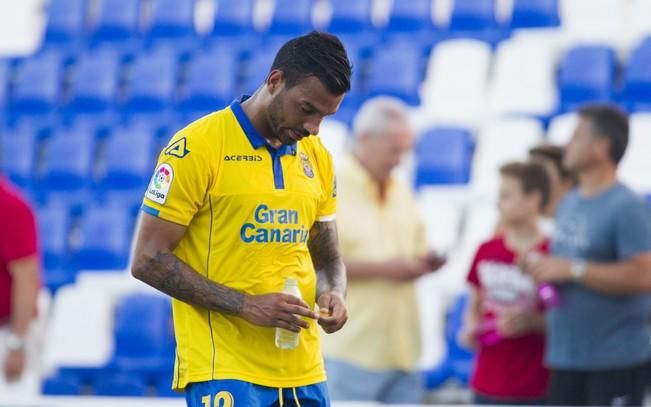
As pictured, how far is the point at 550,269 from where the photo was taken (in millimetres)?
5375

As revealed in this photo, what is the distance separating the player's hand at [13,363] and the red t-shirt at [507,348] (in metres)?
2.20

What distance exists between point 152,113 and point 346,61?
6852 mm

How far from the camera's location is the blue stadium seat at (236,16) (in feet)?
34.3

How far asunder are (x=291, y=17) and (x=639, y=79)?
10.2ft

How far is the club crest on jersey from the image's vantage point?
3588 mm

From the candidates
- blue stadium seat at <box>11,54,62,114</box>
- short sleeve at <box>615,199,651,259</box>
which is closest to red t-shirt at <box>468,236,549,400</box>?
short sleeve at <box>615,199,651,259</box>

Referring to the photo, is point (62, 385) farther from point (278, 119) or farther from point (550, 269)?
point (278, 119)

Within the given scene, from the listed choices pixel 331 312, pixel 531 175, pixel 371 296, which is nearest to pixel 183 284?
pixel 331 312

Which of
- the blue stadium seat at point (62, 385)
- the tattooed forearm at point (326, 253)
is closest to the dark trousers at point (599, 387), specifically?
the tattooed forearm at point (326, 253)

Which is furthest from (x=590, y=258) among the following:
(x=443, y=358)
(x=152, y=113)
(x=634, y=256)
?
(x=152, y=113)

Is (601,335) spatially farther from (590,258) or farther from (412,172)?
(412,172)

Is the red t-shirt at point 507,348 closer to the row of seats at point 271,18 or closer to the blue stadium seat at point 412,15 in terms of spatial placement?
the row of seats at point 271,18

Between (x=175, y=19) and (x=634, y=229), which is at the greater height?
(x=175, y=19)

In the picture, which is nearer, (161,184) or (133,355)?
(161,184)
